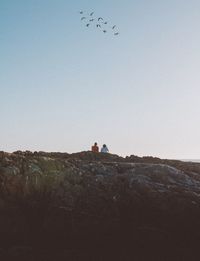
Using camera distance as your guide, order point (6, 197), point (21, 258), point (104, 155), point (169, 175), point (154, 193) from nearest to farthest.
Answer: point (21, 258), point (6, 197), point (154, 193), point (169, 175), point (104, 155)

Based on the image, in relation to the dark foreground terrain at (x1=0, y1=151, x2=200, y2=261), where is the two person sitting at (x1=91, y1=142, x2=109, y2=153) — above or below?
above

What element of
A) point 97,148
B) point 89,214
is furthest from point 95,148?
point 89,214

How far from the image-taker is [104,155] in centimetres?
2977

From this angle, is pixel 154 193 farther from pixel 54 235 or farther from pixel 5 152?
pixel 5 152

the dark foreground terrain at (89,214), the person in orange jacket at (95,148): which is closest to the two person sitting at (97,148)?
the person in orange jacket at (95,148)

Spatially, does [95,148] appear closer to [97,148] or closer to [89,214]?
[97,148]

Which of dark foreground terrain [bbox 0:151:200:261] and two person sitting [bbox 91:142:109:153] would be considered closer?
dark foreground terrain [bbox 0:151:200:261]

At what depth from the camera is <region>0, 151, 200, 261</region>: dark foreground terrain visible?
66.2 ft

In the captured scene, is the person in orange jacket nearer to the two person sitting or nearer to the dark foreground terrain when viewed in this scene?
the two person sitting

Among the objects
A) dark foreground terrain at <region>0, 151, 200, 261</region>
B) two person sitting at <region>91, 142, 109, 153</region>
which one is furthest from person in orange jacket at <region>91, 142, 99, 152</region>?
dark foreground terrain at <region>0, 151, 200, 261</region>

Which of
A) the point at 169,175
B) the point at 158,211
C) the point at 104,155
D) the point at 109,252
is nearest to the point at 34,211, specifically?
the point at 109,252

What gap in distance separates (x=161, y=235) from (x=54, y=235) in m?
4.67

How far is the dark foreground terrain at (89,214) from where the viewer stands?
20.2 metres

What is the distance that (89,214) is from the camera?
829 inches
